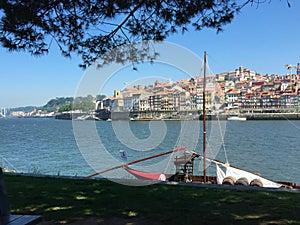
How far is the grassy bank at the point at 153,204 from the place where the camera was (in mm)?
3232

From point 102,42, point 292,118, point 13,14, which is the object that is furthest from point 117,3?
point 292,118

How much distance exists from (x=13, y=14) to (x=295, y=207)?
13.0 ft

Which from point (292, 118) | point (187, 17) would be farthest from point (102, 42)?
point (292, 118)

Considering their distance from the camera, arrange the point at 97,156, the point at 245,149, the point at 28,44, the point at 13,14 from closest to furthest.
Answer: the point at 13,14 < the point at 28,44 < the point at 97,156 < the point at 245,149

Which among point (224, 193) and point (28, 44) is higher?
point (28, 44)

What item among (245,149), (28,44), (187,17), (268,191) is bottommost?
(245,149)

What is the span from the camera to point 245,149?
81.5 feet

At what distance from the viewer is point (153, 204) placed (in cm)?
376

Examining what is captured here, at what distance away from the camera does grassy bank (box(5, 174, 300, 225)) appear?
3232mm

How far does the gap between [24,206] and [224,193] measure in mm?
2445

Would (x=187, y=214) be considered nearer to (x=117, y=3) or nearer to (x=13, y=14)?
(x=117, y=3)

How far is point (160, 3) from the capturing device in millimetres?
4582

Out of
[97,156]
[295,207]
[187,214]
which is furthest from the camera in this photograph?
[97,156]

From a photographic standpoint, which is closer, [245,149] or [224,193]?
[224,193]
